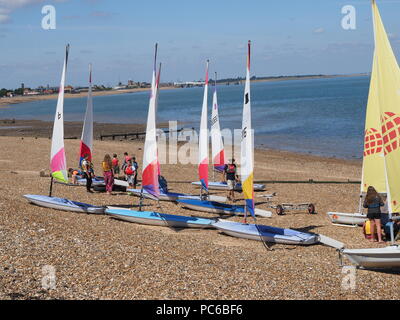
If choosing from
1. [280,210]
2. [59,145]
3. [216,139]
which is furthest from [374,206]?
[59,145]

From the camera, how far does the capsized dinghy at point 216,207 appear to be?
16.1 metres

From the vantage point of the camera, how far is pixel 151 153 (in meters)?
14.4

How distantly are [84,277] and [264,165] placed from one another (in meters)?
20.9

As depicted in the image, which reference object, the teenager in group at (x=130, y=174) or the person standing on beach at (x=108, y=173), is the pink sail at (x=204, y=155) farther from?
the person standing on beach at (x=108, y=173)

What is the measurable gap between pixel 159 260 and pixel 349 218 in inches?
266

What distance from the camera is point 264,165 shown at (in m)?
29.2

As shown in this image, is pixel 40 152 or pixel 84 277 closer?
pixel 84 277

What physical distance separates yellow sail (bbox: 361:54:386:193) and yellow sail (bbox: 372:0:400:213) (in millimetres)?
3824

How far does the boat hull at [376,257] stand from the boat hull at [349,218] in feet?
14.3

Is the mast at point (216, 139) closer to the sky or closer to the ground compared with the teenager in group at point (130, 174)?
closer to the sky

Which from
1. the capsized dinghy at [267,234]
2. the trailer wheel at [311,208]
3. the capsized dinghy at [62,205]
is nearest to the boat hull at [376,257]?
the capsized dinghy at [267,234]

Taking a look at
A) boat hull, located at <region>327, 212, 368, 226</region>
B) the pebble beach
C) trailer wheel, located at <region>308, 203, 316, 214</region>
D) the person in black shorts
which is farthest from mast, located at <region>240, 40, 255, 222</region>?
trailer wheel, located at <region>308, 203, 316, 214</region>
